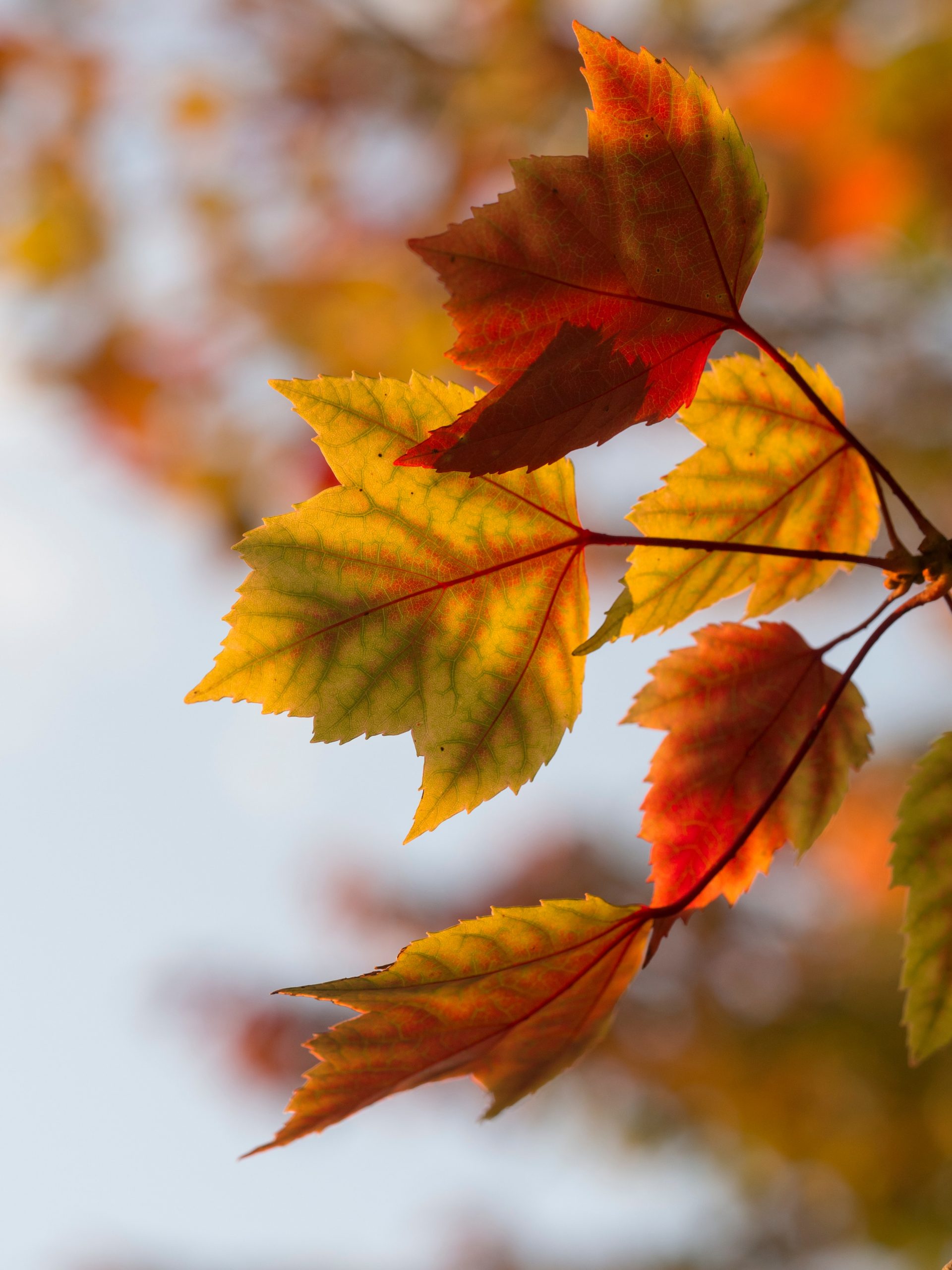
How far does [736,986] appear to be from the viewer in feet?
18.0

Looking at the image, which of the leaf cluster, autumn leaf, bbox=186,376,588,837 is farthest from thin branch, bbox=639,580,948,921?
autumn leaf, bbox=186,376,588,837

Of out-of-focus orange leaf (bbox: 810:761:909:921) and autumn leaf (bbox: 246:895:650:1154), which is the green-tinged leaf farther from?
out-of-focus orange leaf (bbox: 810:761:909:921)

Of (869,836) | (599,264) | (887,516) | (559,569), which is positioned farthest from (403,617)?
(869,836)

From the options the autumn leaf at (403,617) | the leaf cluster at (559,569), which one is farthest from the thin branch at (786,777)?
the autumn leaf at (403,617)

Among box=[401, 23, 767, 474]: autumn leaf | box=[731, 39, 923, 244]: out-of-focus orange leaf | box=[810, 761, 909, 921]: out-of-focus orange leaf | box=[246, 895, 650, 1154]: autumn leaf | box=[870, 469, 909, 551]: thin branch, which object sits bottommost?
box=[246, 895, 650, 1154]: autumn leaf

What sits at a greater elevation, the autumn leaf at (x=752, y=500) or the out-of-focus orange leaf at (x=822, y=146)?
the out-of-focus orange leaf at (x=822, y=146)

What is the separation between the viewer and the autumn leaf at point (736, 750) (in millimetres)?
603

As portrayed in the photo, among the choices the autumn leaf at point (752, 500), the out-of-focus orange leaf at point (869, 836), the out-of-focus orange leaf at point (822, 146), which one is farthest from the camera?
the out-of-focus orange leaf at point (869, 836)

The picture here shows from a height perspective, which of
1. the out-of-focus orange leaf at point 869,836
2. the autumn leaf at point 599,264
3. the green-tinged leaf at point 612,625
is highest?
the out-of-focus orange leaf at point 869,836

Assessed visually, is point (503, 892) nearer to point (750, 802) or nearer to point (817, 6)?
point (817, 6)

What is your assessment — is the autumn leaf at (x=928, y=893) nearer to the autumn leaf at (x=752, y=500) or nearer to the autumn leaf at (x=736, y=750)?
the autumn leaf at (x=736, y=750)

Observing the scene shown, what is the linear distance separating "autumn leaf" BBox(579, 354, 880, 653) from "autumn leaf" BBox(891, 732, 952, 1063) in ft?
0.50

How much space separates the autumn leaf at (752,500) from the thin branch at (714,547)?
0.01 meters

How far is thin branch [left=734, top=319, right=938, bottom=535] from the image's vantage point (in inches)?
22.5
